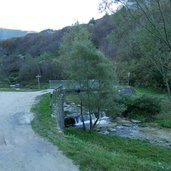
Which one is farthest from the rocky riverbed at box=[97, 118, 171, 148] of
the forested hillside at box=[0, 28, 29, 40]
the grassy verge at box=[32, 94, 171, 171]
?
the forested hillside at box=[0, 28, 29, 40]

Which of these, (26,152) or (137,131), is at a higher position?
(26,152)

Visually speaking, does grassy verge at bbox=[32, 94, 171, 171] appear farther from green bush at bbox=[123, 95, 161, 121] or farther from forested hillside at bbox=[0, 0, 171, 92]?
green bush at bbox=[123, 95, 161, 121]

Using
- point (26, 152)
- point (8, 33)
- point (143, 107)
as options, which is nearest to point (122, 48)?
point (26, 152)

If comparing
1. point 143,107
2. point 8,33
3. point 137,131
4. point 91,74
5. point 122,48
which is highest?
point 8,33

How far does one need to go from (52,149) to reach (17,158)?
41.7 inches

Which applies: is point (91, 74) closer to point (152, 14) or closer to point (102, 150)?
point (102, 150)

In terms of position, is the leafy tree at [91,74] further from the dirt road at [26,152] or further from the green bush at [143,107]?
the dirt road at [26,152]

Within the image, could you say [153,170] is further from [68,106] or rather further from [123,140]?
[68,106]

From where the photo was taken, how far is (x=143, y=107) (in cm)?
2597

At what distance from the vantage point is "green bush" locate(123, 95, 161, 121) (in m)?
25.6

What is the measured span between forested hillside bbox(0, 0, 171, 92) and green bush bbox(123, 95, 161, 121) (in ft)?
6.56

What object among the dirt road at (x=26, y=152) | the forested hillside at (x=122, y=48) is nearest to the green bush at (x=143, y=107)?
the forested hillside at (x=122, y=48)

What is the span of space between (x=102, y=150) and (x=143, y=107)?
17280mm

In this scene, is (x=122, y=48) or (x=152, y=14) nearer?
(x=152, y=14)
